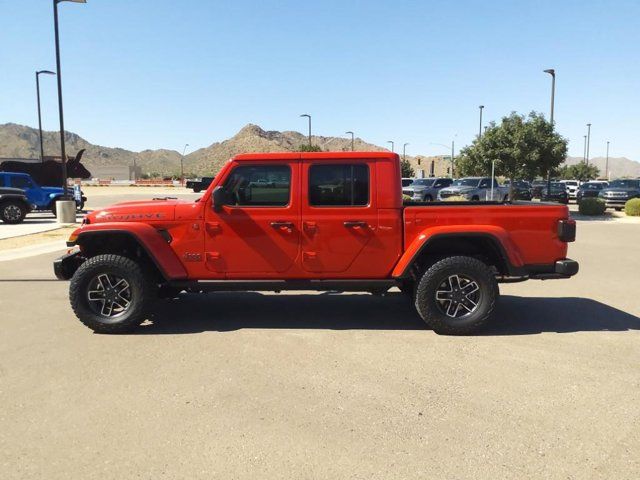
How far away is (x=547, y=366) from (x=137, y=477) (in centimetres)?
353

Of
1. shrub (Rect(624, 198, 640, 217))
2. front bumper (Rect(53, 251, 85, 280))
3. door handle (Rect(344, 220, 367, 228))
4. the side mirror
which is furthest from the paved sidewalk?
shrub (Rect(624, 198, 640, 217))

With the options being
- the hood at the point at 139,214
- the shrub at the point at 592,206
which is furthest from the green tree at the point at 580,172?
the hood at the point at 139,214

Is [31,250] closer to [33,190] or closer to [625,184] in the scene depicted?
[33,190]

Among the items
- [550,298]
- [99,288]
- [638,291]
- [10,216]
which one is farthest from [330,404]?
[10,216]

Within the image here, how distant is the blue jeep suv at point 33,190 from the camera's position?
19781mm

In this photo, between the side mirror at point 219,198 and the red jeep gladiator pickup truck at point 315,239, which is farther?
the red jeep gladiator pickup truck at point 315,239

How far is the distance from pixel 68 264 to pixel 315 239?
2849 mm

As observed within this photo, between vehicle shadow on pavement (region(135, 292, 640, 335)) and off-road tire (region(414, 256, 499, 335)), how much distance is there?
34cm

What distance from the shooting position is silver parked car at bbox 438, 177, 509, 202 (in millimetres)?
27500

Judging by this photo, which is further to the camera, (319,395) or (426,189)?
(426,189)

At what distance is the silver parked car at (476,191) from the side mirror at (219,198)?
939 inches

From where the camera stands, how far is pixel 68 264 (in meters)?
5.59

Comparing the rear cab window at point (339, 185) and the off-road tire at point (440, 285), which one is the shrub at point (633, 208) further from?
the rear cab window at point (339, 185)

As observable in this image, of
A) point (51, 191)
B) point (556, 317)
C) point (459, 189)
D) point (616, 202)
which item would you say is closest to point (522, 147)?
point (459, 189)
